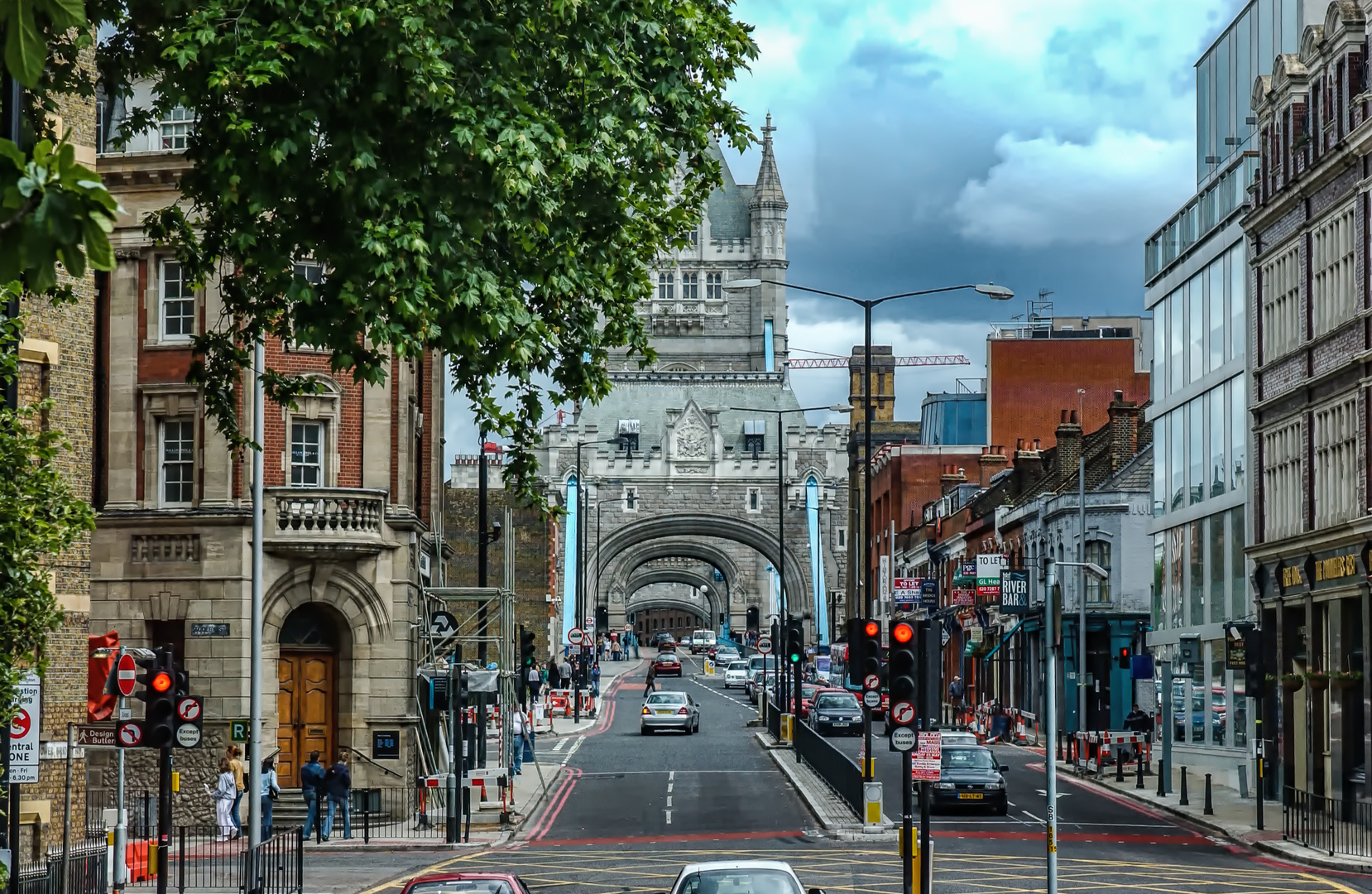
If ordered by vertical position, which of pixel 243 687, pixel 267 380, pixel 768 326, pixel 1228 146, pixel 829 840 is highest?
pixel 768 326

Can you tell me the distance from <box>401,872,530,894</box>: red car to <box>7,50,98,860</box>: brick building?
32.2 feet

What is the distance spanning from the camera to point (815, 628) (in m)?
128

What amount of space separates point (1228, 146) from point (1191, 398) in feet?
19.9

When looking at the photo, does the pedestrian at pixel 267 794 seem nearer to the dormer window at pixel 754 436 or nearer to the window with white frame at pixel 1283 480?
the window with white frame at pixel 1283 480

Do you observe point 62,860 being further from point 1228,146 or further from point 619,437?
point 619,437

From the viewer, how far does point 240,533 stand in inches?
1340

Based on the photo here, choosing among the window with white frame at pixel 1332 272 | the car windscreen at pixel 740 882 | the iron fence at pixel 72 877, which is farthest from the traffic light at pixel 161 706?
the window with white frame at pixel 1332 272

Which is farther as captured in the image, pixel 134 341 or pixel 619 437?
pixel 619 437

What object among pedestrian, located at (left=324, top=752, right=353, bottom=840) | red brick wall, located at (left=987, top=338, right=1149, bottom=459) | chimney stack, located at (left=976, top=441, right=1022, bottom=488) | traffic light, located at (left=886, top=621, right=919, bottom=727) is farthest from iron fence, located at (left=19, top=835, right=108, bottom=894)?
red brick wall, located at (left=987, top=338, right=1149, bottom=459)

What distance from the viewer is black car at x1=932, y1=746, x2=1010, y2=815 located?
1372 inches

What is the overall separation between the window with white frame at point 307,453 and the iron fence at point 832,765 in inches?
445

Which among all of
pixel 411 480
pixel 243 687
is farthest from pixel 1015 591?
pixel 243 687

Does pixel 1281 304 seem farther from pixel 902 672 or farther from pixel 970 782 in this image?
pixel 902 672

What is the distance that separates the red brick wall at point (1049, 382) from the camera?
90375 millimetres
